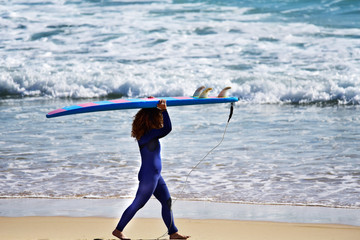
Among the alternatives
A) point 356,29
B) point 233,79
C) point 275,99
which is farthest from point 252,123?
point 356,29

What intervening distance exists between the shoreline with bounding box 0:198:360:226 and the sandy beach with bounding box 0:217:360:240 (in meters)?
0.14

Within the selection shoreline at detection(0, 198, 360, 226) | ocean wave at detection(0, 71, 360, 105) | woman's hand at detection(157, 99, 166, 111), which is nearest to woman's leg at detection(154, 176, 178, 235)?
woman's hand at detection(157, 99, 166, 111)

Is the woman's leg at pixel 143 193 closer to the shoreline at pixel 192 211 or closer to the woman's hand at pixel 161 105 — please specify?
the woman's hand at pixel 161 105

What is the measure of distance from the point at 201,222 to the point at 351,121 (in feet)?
18.5

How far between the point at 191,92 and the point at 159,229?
925 cm

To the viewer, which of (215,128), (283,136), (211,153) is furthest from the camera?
(215,128)

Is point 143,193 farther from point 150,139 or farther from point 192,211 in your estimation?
point 192,211

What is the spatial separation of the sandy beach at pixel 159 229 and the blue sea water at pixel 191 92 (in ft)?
2.66

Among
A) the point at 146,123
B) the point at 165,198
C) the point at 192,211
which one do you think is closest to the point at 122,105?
the point at 146,123

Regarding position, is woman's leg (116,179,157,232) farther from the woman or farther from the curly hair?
the curly hair

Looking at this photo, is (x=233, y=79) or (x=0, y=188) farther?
(x=233, y=79)

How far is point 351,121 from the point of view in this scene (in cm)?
1087

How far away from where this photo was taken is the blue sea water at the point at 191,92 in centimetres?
750

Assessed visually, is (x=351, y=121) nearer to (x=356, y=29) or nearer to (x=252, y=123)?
(x=252, y=123)
